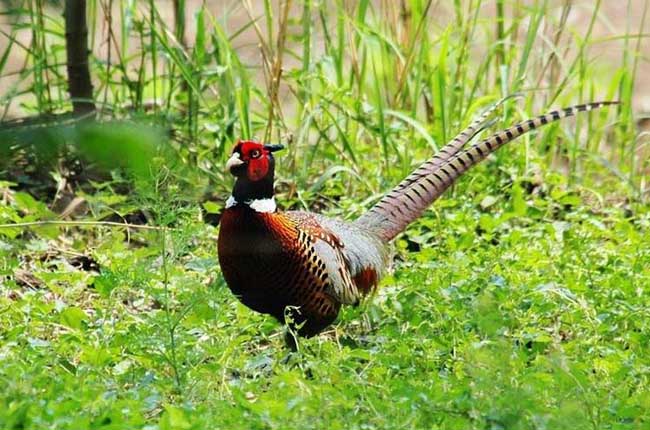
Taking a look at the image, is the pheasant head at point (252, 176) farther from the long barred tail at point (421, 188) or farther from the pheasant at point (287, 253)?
the long barred tail at point (421, 188)

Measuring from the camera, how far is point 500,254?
523cm

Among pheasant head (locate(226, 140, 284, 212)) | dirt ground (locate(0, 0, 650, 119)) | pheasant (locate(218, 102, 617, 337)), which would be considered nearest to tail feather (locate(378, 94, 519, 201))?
pheasant (locate(218, 102, 617, 337))

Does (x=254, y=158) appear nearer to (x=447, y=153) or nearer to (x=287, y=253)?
(x=287, y=253)

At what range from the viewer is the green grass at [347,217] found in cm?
321

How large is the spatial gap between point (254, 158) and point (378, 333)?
2.62 ft

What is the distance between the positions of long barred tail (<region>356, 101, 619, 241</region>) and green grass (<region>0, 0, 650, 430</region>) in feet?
0.71

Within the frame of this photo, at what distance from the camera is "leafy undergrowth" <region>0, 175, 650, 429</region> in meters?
3.22

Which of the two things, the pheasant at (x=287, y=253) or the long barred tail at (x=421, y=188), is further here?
the long barred tail at (x=421, y=188)

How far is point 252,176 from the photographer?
4504 mm

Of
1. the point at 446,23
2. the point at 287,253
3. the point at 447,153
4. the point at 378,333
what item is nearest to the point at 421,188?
the point at 447,153

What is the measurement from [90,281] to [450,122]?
79.8 inches

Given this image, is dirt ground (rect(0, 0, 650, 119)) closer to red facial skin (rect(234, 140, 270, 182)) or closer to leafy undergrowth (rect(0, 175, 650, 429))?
leafy undergrowth (rect(0, 175, 650, 429))

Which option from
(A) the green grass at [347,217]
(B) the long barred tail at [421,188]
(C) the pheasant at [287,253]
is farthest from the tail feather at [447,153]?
(A) the green grass at [347,217]

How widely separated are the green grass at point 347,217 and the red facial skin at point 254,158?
21 centimetres
